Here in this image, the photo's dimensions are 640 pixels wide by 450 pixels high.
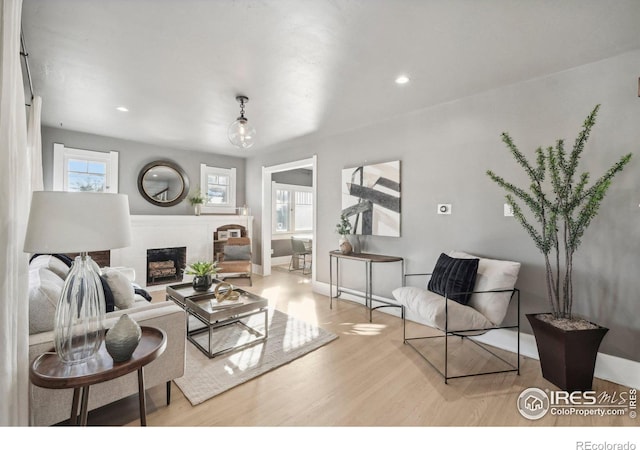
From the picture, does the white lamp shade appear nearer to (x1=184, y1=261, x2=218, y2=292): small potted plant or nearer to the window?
(x1=184, y1=261, x2=218, y2=292): small potted plant

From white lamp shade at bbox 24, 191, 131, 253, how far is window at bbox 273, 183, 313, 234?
215 inches

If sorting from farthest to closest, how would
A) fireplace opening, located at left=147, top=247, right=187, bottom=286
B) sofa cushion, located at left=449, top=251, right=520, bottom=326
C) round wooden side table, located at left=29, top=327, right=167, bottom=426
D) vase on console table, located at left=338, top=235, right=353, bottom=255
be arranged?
fireplace opening, located at left=147, top=247, right=187, bottom=286 → vase on console table, located at left=338, top=235, right=353, bottom=255 → sofa cushion, located at left=449, top=251, right=520, bottom=326 → round wooden side table, located at left=29, top=327, right=167, bottom=426

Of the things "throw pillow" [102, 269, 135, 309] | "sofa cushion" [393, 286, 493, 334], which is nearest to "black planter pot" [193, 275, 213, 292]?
"throw pillow" [102, 269, 135, 309]

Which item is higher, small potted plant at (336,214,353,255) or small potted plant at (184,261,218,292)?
small potted plant at (336,214,353,255)

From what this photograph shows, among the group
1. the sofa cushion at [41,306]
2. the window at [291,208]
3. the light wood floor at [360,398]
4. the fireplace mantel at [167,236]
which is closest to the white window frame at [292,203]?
the window at [291,208]

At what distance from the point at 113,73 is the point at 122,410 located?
2668 mm

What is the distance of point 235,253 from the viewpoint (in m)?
5.08

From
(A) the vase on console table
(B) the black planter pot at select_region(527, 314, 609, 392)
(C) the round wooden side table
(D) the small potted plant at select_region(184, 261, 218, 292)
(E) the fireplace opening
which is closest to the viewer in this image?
(C) the round wooden side table

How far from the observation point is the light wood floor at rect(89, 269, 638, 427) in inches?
67.1

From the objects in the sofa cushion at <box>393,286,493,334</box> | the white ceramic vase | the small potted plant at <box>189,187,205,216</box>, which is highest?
the small potted plant at <box>189,187,205,216</box>

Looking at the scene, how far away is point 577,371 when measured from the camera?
194cm

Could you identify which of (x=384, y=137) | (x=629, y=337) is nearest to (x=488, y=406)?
(x=629, y=337)
